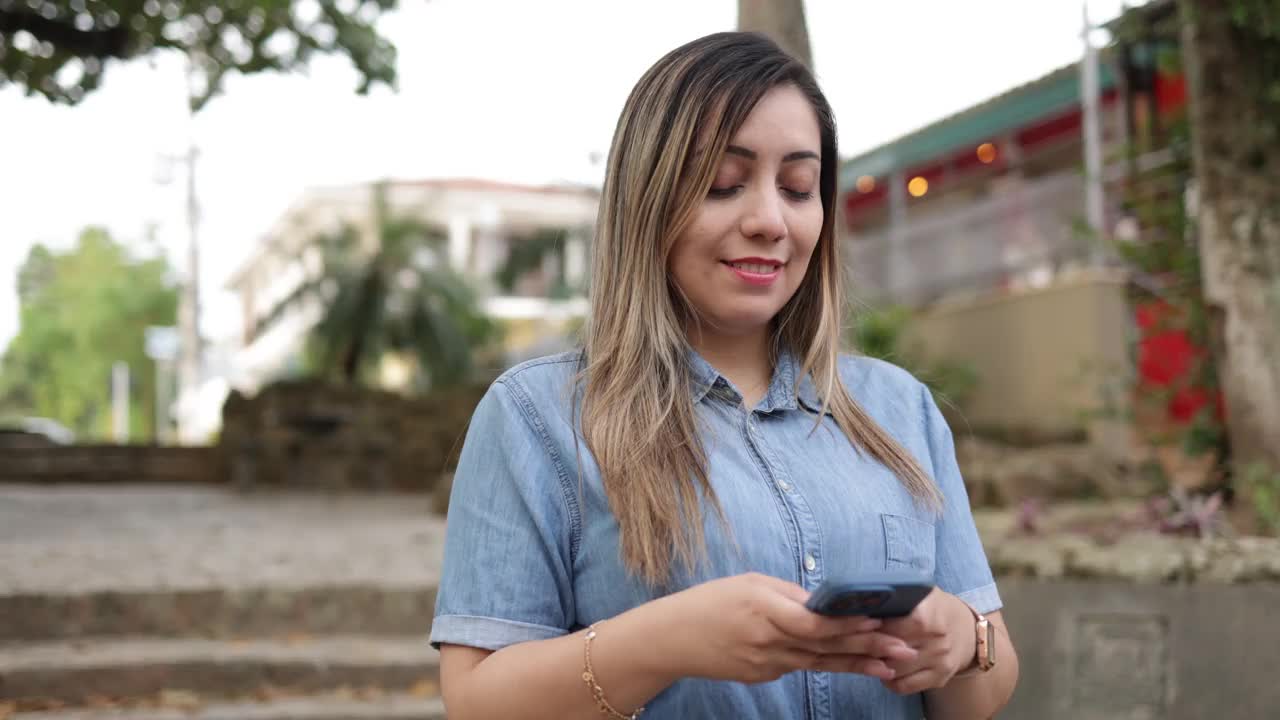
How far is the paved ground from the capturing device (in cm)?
528

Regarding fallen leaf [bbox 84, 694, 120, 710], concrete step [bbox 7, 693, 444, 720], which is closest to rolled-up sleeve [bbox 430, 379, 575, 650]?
concrete step [bbox 7, 693, 444, 720]

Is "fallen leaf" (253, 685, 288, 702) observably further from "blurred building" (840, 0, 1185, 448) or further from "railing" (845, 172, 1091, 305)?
"railing" (845, 172, 1091, 305)

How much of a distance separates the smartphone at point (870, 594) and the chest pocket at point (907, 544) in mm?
298

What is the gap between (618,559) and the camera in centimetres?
139

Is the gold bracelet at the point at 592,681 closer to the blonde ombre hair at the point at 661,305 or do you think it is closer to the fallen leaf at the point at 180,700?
the blonde ombre hair at the point at 661,305

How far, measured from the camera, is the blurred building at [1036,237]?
23.3ft

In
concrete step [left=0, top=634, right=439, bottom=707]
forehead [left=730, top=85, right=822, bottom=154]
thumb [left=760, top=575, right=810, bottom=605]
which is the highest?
forehead [left=730, top=85, right=822, bottom=154]

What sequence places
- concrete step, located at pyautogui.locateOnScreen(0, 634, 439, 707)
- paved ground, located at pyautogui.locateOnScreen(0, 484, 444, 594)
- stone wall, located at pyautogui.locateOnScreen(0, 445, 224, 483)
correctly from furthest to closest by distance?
stone wall, located at pyautogui.locateOnScreen(0, 445, 224, 483)
paved ground, located at pyautogui.locateOnScreen(0, 484, 444, 594)
concrete step, located at pyautogui.locateOnScreen(0, 634, 439, 707)

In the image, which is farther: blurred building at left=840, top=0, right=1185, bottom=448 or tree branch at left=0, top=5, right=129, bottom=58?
blurred building at left=840, top=0, right=1185, bottom=448

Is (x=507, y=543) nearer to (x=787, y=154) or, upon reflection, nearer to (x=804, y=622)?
(x=804, y=622)

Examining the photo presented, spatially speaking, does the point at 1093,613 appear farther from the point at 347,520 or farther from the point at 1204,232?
the point at 347,520

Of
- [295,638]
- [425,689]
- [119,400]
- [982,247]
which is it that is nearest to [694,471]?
[425,689]

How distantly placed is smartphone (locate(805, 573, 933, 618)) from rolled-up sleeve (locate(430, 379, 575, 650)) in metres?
0.36

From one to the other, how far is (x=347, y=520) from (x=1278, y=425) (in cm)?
669
